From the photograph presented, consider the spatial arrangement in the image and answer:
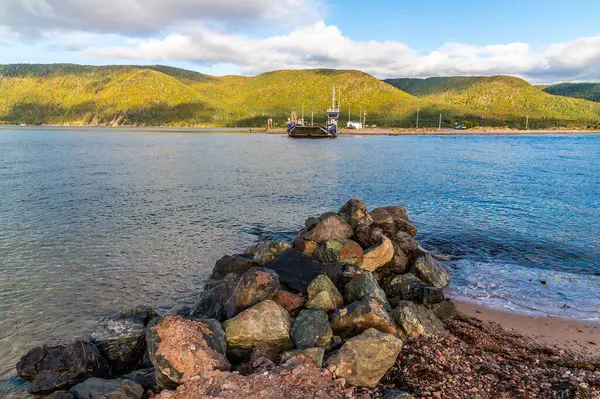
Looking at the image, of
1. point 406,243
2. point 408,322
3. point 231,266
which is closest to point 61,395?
point 231,266

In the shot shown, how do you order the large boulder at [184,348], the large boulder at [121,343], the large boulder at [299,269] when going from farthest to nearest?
the large boulder at [299,269] → the large boulder at [121,343] → the large boulder at [184,348]

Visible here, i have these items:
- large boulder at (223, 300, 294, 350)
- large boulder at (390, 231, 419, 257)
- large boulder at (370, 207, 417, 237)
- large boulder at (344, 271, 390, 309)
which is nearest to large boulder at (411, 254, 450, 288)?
large boulder at (390, 231, 419, 257)

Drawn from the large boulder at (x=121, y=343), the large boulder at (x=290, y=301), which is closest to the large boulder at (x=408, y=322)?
the large boulder at (x=290, y=301)

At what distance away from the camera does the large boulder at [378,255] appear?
12.5m

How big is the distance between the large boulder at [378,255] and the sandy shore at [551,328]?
2656mm

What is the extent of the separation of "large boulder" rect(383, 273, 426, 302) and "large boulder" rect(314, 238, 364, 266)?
4.20ft

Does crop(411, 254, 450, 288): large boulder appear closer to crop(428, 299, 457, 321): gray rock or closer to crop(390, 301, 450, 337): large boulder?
crop(428, 299, 457, 321): gray rock

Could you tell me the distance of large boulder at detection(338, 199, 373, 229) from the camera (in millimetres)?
15895

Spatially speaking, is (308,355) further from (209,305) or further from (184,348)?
(209,305)

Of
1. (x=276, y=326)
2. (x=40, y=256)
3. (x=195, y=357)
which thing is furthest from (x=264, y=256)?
(x=40, y=256)

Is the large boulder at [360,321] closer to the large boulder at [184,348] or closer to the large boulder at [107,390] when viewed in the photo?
the large boulder at [184,348]

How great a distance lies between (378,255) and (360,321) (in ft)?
15.9

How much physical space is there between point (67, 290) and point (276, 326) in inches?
315

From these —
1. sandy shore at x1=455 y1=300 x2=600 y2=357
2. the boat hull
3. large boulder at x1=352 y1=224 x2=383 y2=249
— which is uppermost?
the boat hull
